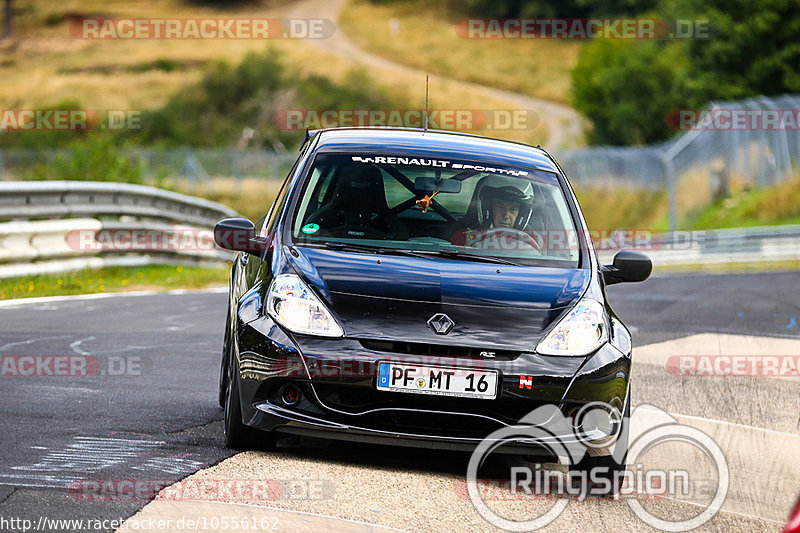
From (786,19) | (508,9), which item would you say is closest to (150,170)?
(786,19)

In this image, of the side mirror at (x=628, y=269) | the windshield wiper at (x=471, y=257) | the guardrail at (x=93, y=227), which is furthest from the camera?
the guardrail at (x=93, y=227)

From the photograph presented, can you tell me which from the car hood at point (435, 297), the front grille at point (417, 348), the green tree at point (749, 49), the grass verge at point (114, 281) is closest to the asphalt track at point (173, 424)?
the front grille at point (417, 348)

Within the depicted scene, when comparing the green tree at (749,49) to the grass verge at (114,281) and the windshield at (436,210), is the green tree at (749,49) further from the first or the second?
the windshield at (436,210)

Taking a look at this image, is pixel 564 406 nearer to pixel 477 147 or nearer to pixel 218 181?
pixel 477 147

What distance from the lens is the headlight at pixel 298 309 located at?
6062 millimetres

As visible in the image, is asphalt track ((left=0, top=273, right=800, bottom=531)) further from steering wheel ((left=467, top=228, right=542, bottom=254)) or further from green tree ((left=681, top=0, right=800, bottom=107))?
green tree ((left=681, top=0, right=800, bottom=107))

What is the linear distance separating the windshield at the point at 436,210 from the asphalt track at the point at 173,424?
1.08m

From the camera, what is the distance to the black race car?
5996 millimetres

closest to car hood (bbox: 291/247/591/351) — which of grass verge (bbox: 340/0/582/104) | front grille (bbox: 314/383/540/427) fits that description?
front grille (bbox: 314/383/540/427)

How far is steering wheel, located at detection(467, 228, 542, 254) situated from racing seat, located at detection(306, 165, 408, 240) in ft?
1.29

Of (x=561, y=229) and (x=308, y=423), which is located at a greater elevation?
(x=561, y=229)

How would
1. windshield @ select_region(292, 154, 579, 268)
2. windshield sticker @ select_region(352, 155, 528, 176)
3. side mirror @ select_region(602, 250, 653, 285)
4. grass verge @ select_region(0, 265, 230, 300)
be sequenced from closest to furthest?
windshield @ select_region(292, 154, 579, 268), side mirror @ select_region(602, 250, 653, 285), windshield sticker @ select_region(352, 155, 528, 176), grass verge @ select_region(0, 265, 230, 300)

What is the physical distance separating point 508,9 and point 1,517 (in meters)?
105

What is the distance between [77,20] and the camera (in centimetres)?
11175
